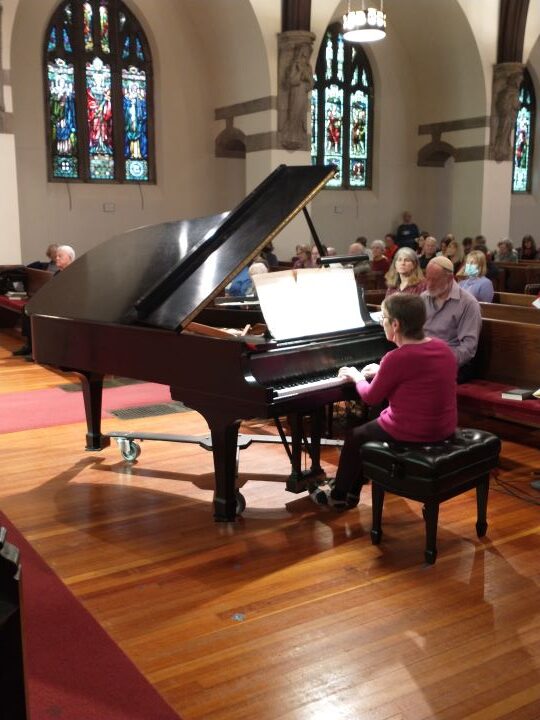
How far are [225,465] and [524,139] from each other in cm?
1615

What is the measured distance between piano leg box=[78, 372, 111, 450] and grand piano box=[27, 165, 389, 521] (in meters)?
0.35

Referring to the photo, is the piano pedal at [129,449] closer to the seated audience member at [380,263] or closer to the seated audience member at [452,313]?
the seated audience member at [452,313]

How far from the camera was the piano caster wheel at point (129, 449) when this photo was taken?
16.3 feet

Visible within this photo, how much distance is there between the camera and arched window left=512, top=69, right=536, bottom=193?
1745 centimetres

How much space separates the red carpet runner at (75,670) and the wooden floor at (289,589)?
8cm

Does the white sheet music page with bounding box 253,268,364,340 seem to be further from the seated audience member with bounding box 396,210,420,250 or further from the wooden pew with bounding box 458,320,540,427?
the seated audience member with bounding box 396,210,420,250

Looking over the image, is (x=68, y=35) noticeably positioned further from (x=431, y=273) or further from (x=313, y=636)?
(x=313, y=636)

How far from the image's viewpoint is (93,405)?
16.7 ft

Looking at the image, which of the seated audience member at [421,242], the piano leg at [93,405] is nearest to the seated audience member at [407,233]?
the seated audience member at [421,242]

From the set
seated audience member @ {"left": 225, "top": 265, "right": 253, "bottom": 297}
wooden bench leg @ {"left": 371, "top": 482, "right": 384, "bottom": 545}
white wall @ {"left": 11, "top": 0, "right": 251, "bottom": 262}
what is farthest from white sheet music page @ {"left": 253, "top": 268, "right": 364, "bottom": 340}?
white wall @ {"left": 11, "top": 0, "right": 251, "bottom": 262}

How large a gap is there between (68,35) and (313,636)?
12.1 meters

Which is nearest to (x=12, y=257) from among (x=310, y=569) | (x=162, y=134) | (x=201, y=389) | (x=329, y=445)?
(x=162, y=134)

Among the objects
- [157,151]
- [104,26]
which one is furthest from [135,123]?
[104,26]

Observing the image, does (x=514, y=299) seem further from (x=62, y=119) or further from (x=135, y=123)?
(x=62, y=119)
